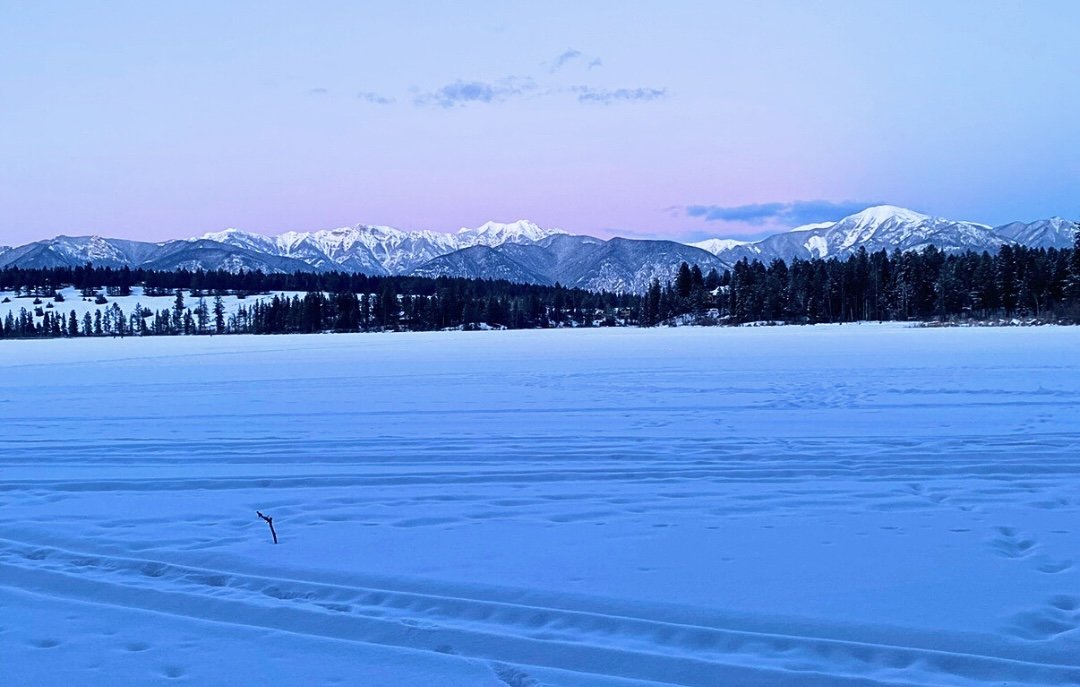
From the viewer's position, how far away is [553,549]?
6027 millimetres

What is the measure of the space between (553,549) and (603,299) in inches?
6363

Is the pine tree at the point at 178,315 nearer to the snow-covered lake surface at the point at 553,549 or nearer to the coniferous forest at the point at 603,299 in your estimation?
the coniferous forest at the point at 603,299

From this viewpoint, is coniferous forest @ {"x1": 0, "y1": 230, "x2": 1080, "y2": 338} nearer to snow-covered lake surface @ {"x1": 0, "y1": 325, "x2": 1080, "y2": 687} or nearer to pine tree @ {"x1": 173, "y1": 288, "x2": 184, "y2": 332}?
pine tree @ {"x1": 173, "y1": 288, "x2": 184, "y2": 332}

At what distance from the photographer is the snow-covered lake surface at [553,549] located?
4.16 metres

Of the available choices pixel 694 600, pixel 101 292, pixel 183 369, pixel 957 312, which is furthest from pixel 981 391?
pixel 101 292

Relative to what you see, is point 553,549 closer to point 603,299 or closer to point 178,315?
point 178,315

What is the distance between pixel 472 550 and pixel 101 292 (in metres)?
193

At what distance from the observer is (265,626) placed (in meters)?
4.67

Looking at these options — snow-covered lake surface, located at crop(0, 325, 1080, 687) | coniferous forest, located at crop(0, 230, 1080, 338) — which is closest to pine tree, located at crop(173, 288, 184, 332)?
coniferous forest, located at crop(0, 230, 1080, 338)

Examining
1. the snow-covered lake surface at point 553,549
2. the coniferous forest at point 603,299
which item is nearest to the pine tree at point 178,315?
the coniferous forest at point 603,299

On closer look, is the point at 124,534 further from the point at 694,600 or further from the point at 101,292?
the point at 101,292

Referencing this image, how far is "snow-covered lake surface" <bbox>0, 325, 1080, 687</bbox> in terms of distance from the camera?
4160 millimetres

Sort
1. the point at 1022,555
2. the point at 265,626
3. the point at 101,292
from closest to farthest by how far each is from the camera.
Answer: the point at 265,626 < the point at 1022,555 < the point at 101,292

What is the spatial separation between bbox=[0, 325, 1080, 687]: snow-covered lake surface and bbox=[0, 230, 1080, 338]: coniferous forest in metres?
58.4
